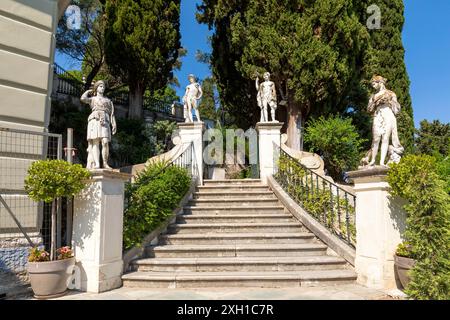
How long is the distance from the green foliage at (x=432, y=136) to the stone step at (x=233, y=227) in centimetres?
2528

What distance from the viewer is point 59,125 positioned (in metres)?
13.7

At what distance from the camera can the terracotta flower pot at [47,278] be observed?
454cm

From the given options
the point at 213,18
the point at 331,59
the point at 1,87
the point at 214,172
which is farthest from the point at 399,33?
the point at 1,87

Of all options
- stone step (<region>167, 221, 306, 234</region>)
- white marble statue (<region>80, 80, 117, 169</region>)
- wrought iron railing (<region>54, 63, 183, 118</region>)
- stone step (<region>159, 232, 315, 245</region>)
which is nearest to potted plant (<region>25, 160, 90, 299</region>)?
white marble statue (<region>80, 80, 117, 169</region>)

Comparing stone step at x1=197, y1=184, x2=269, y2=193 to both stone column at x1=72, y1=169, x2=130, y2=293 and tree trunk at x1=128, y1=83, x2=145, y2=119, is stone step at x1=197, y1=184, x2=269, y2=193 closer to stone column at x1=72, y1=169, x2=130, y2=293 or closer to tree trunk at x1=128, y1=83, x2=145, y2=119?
stone column at x1=72, y1=169, x2=130, y2=293

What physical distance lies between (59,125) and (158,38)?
636cm

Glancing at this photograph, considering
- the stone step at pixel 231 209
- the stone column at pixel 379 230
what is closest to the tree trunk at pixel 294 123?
the stone step at pixel 231 209

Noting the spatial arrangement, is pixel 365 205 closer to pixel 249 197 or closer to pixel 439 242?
pixel 439 242

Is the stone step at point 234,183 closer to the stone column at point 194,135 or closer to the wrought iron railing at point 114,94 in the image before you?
the stone column at point 194,135

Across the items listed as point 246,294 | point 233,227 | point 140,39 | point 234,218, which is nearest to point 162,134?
point 140,39

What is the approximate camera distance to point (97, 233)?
16.2 feet

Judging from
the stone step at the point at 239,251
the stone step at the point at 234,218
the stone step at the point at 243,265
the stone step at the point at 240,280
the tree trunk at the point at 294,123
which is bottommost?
the stone step at the point at 240,280

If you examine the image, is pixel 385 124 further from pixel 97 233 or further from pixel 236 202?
Answer: pixel 97 233
